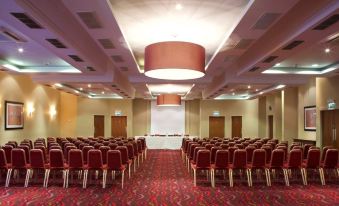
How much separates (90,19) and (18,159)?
13.8 feet

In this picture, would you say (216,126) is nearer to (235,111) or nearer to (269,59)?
(235,111)

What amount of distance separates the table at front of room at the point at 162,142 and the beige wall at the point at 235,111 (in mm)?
5447

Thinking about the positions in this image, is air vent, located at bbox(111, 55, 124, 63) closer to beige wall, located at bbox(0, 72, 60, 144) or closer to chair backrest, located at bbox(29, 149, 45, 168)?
chair backrest, located at bbox(29, 149, 45, 168)

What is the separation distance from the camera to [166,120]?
28.7m

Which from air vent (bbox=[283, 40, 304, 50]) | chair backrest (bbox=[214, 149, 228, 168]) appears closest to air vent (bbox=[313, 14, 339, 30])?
air vent (bbox=[283, 40, 304, 50])

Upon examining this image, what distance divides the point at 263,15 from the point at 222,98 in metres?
20.1

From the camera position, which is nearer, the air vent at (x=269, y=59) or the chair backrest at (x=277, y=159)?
the chair backrest at (x=277, y=159)

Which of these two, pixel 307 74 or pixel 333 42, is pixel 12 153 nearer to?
pixel 333 42

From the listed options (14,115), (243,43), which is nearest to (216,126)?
(14,115)

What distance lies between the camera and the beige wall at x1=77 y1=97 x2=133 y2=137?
86.9ft

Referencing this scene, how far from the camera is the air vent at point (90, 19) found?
6874 mm

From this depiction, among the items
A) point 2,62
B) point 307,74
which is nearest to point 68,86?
point 2,62

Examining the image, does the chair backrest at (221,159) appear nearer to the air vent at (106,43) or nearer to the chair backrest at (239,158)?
A: the chair backrest at (239,158)

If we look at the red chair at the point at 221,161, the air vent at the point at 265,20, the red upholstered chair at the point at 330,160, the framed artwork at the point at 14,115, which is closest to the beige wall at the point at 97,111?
the framed artwork at the point at 14,115
